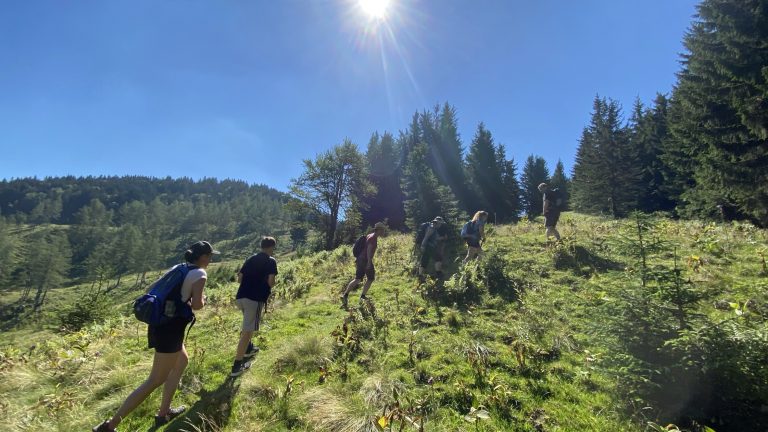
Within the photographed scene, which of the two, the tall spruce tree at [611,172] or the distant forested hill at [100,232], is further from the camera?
the distant forested hill at [100,232]

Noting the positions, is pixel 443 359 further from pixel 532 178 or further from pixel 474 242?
pixel 532 178

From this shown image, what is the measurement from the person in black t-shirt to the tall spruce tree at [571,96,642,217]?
113 feet

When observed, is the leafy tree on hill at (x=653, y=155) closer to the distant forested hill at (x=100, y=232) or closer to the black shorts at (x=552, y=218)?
the black shorts at (x=552, y=218)

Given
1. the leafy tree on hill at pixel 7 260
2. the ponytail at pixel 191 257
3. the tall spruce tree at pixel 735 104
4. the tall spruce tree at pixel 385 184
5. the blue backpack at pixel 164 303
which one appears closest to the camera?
the blue backpack at pixel 164 303

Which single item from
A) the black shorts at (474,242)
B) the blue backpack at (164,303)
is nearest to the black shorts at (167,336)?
the blue backpack at (164,303)

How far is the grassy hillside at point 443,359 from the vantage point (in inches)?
163

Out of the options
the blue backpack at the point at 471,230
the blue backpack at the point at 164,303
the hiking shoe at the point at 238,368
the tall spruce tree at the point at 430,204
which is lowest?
the hiking shoe at the point at 238,368

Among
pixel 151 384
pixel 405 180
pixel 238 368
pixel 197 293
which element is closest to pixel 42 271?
pixel 405 180

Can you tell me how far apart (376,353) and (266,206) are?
153473mm

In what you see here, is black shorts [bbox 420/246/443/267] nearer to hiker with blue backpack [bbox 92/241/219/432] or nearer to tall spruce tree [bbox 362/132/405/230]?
hiker with blue backpack [bbox 92/241/219/432]

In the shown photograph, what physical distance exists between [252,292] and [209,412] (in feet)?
6.23

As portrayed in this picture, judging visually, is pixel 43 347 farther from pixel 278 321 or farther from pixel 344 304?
pixel 344 304

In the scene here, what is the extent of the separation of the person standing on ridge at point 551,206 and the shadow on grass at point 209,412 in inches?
424

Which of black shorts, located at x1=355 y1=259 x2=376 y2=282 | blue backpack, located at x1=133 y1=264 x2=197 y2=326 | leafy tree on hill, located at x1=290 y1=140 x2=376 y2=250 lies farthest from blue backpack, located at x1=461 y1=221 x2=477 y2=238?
leafy tree on hill, located at x1=290 y1=140 x2=376 y2=250
